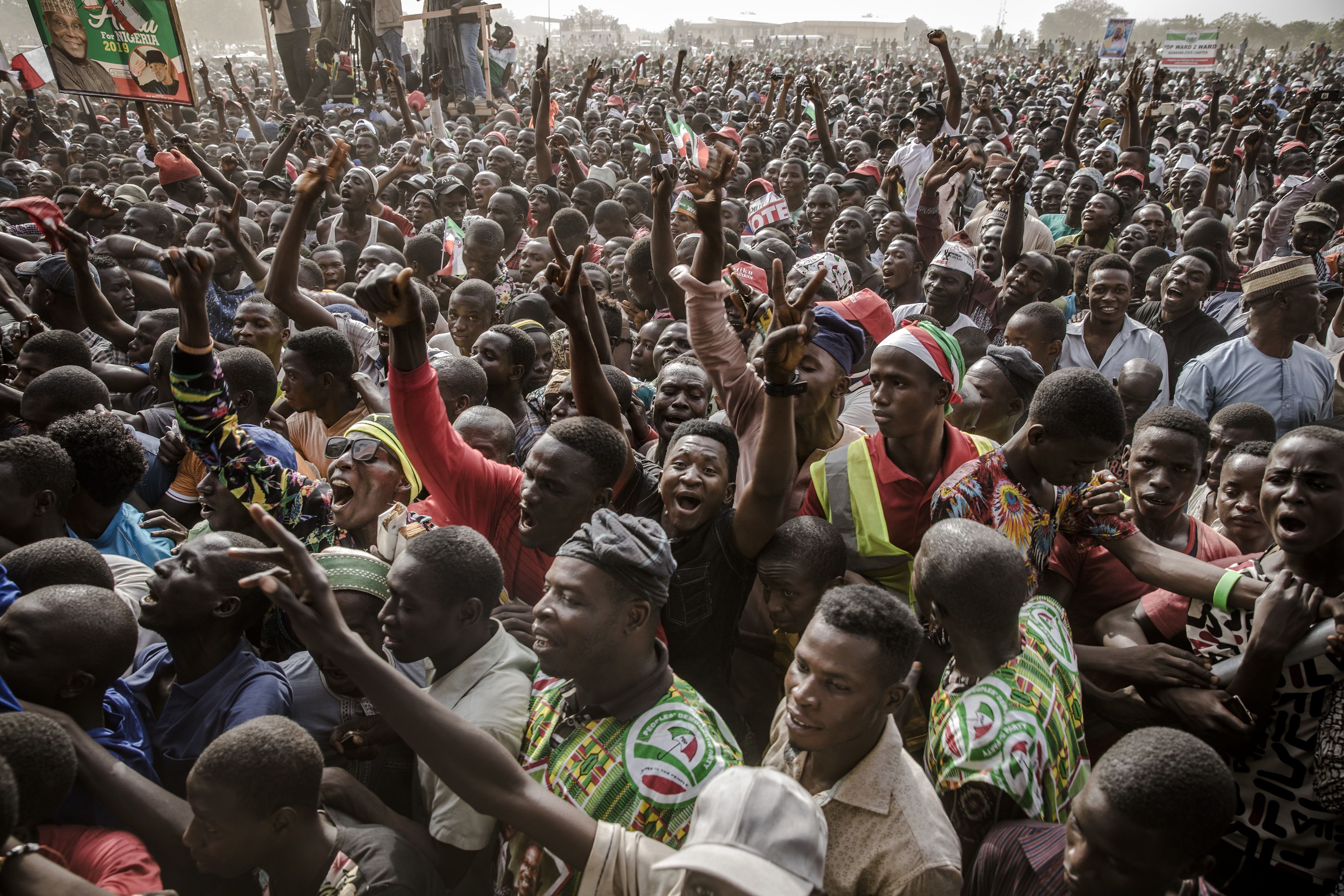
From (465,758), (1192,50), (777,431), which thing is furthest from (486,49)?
(1192,50)

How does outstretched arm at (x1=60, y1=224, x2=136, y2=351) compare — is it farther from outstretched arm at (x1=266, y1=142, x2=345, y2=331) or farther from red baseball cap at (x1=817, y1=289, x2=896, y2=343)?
red baseball cap at (x1=817, y1=289, x2=896, y2=343)

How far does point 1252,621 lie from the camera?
222 centimetres

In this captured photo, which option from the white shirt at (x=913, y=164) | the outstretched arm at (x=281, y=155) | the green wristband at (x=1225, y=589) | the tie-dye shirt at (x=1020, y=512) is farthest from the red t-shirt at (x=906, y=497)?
the outstretched arm at (x=281, y=155)

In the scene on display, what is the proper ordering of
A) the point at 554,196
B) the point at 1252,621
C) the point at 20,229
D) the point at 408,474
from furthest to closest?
1. the point at 554,196
2. the point at 20,229
3. the point at 408,474
4. the point at 1252,621

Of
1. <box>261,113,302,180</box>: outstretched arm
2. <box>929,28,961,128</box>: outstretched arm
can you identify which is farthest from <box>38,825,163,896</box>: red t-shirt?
<box>929,28,961,128</box>: outstretched arm

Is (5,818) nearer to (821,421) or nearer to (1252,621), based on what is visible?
(821,421)

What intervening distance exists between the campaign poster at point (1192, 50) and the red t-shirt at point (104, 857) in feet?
81.1

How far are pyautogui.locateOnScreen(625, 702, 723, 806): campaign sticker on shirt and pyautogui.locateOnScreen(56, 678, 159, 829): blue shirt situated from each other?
1.18 m

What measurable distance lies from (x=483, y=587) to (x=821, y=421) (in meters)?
1.40

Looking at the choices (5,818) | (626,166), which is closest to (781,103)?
(626,166)

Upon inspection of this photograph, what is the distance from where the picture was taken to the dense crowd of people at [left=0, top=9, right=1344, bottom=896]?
1.80 metres

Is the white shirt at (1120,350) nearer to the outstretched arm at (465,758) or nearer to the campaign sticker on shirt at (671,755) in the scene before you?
the campaign sticker on shirt at (671,755)

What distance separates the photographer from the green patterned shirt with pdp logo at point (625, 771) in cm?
188

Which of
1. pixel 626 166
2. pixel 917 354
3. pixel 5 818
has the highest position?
pixel 917 354
